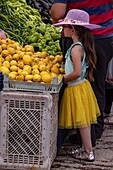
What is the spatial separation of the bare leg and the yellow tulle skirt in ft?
0.27

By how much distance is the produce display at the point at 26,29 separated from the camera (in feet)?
24.2

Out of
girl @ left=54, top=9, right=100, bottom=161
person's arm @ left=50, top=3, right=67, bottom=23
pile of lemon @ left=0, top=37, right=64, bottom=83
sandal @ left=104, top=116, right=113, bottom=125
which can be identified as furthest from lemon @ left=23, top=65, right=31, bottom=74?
sandal @ left=104, top=116, right=113, bottom=125

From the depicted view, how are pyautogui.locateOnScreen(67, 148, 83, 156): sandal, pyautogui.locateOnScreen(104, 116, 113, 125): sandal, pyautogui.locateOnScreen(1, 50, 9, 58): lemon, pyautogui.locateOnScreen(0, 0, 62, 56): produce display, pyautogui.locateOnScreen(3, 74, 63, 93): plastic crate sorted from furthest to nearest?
pyautogui.locateOnScreen(0, 0, 62, 56): produce display, pyautogui.locateOnScreen(104, 116, 113, 125): sandal, pyautogui.locateOnScreen(67, 148, 83, 156): sandal, pyautogui.locateOnScreen(1, 50, 9, 58): lemon, pyautogui.locateOnScreen(3, 74, 63, 93): plastic crate

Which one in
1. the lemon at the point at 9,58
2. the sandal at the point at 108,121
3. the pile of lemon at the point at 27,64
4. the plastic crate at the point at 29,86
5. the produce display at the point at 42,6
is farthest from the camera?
the produce display at the point at 42,6

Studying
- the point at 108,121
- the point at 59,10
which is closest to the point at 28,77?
the point at 59,10

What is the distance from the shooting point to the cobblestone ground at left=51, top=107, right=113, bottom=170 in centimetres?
550

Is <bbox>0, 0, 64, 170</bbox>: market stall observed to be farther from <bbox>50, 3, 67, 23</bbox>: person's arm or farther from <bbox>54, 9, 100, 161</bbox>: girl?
<bbox>50, 3, 67, 23</bbox>: person's arm

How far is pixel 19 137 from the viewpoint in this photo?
17.0 ft

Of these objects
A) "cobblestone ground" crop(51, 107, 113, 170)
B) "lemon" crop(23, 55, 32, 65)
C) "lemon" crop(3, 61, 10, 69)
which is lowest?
"cobblestone ground" crop(51, 107, 113, 170)

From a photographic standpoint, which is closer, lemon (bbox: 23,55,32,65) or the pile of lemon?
the pile of lemon

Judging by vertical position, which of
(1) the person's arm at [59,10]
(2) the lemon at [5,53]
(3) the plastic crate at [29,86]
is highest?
(1) the person's arm at [59,10]

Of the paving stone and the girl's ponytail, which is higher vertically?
the girl's ponytail

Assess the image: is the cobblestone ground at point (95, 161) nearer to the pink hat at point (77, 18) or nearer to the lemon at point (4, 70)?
the lemon at point (4, 70)

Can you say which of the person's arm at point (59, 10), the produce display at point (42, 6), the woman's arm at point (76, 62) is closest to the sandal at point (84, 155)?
the woman's arm at point (76, 62)
